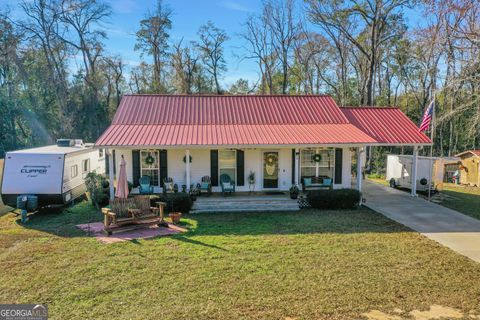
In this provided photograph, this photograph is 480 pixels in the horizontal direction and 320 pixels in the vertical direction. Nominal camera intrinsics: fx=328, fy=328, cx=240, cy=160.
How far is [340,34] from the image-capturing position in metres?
32.8

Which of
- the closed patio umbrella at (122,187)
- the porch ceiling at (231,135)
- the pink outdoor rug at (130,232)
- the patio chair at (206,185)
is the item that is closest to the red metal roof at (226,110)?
the porch ceiling at (231,135)

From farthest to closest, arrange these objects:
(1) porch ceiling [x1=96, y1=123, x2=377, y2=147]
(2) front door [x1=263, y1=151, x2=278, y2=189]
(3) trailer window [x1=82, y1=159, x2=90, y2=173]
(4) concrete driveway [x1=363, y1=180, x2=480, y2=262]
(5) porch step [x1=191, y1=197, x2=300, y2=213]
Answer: (3) trailer window [x1=82, y1=159, x2=90, y2=173]
(2) front door [x1=263, y1=151, x2=278, y2=189]
(1) porch ceiling [x1=96, y1=123, x2=377, y2=147]
(5) porch step [x1=191, y1=197, x2=300, y2=213]
(4) concrete driveway [x1=363, y1=180, x2=480, y2=262]

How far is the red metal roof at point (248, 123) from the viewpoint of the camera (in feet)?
45.8

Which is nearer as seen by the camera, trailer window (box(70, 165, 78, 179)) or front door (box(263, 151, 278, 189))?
trailer window (box(70, 165, 78, 179))

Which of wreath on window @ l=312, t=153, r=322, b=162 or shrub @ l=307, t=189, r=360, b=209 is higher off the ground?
wreath on window @ l=312, t=153, r=322, b=162

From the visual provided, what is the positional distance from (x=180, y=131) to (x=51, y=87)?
26.4 m

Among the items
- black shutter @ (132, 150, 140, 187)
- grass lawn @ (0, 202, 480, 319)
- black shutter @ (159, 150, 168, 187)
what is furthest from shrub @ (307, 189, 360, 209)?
black shutter @ (132, 150, 140, 187)

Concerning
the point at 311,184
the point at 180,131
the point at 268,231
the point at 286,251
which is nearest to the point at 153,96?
the point at 180,131

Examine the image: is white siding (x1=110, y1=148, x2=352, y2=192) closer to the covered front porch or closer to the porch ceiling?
the covered front porch

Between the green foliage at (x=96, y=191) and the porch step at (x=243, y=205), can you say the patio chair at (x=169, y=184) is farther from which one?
the green foliage at (x=96, y=191)

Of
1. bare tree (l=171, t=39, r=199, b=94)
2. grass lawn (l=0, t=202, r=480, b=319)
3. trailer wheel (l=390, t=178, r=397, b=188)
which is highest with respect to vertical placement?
bare tree (l=171, t=39, r=199, b=94)

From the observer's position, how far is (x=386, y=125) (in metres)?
16.9

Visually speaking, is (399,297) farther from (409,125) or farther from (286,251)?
(409,125)

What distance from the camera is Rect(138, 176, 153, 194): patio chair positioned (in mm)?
14281
